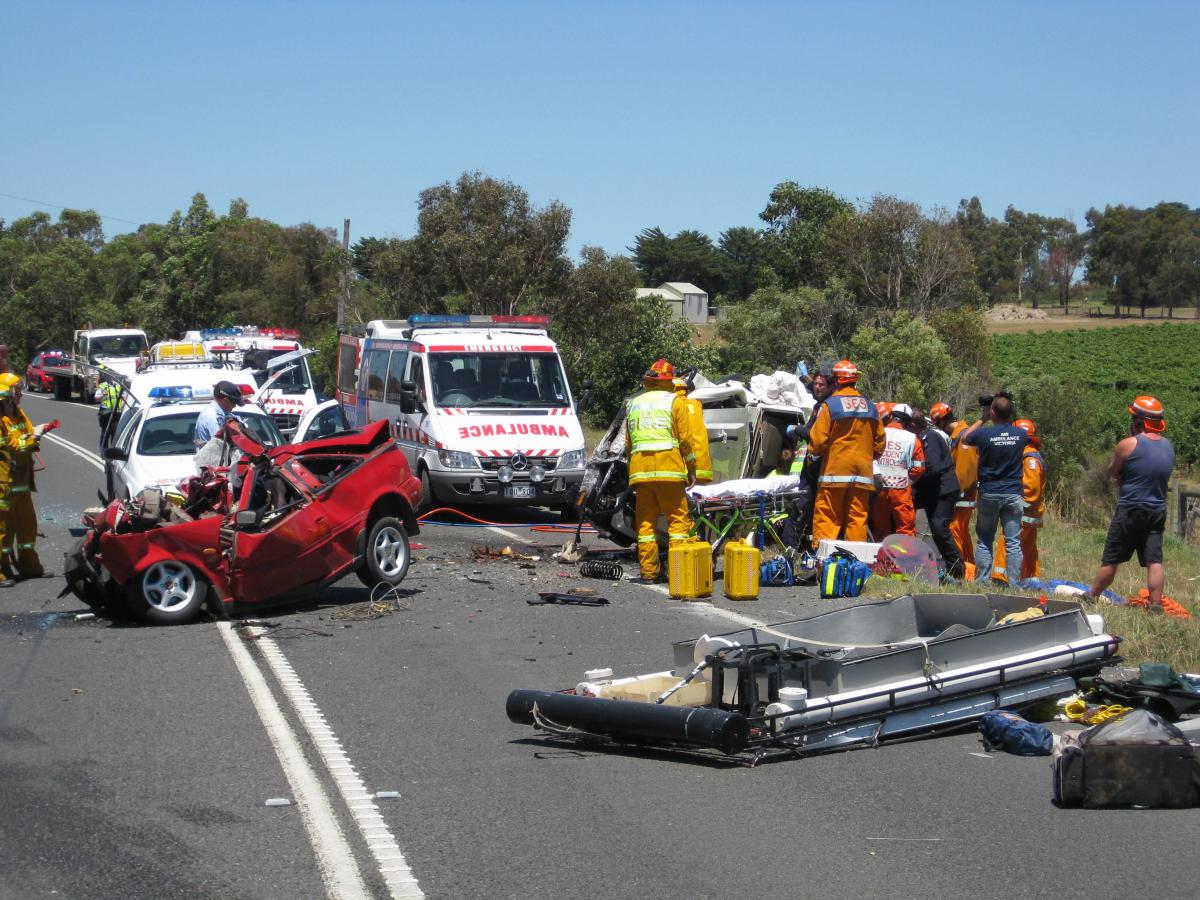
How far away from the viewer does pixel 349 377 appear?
21.8 metres

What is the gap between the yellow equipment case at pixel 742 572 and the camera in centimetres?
1121

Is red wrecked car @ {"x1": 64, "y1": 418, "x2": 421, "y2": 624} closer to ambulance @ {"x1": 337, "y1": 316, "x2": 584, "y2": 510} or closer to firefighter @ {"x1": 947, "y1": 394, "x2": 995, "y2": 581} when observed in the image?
ambulance @ {"x1": 337, "y1": 316, "x2": 584, "y2": 510}

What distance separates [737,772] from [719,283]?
4279 inches

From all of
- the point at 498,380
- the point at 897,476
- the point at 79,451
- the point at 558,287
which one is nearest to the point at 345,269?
the point at 558,287

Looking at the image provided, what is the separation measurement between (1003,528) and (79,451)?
21.7 m

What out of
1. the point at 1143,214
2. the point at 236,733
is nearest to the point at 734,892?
the point at 236,733

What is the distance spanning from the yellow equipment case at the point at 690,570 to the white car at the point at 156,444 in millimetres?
5046

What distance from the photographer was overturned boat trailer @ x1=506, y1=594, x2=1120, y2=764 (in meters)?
6.44

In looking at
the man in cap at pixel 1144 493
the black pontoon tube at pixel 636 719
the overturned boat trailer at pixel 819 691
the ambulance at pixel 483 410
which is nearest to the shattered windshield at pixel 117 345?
the ambulance at pixel 483 410

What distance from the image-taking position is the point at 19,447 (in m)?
12.0

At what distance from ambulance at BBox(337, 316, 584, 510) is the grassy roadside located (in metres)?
5.71

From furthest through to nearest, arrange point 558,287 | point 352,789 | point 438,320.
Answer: point 558,287
point 438,320
point 352,789

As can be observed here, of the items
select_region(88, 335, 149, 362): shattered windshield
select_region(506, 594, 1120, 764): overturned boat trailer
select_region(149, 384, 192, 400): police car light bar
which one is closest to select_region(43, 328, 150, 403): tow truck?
select_region(88, 335, 149, 362): shattered windshield

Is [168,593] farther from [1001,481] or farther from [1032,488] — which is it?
[1032,488]
